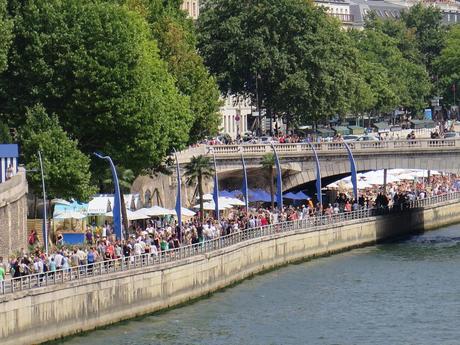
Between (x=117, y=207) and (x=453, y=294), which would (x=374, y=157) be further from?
(x=117, y=207)

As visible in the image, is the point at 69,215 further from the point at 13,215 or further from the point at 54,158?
the point at 13,215

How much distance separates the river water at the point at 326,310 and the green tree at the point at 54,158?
9007mm

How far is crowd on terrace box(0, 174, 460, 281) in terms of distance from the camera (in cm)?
8454

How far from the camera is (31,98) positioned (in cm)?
11025

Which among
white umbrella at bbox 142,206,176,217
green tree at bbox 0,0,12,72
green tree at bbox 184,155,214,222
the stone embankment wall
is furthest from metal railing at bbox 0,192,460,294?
green tree at bbox 0,0,12,72

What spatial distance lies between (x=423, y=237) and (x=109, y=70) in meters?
35.4

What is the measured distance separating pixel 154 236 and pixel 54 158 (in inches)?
366

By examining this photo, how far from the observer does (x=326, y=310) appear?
97.2 metres

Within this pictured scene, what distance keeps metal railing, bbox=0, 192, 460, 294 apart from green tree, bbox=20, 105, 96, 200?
289 inches

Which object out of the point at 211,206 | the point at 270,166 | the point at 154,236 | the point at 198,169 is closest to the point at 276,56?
the point at 270,166

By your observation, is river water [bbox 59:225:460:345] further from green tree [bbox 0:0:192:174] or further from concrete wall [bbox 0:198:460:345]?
green tree [bbox 0:0:192:174]

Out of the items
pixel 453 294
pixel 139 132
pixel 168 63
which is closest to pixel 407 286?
pixel 453 294

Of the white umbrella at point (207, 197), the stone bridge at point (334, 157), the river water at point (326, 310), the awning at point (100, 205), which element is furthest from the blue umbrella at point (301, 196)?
the awning at point (100, 205)

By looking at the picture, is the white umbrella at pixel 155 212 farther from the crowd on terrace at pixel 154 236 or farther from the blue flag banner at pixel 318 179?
the blue flag banner at pixel 318 179
